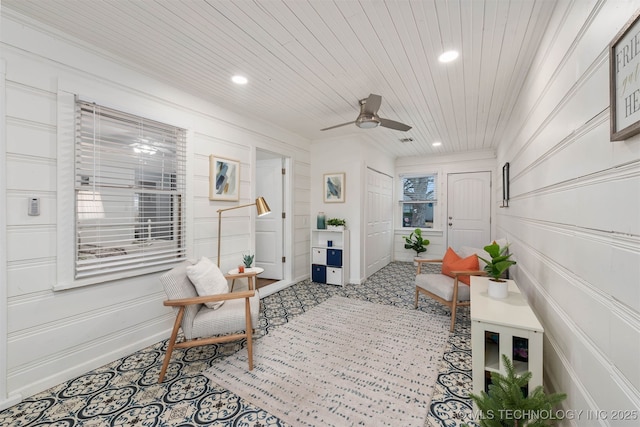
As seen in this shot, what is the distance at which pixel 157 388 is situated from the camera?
1.84 metres

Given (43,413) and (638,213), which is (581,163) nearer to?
(638,213)

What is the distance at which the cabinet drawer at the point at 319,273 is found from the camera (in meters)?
4.39

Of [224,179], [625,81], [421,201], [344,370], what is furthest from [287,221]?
[625,81]

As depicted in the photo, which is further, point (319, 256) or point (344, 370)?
point (319, 256)

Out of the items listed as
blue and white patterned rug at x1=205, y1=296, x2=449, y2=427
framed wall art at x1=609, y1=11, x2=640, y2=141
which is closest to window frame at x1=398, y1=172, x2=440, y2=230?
blue and white patterned rug at x1=205, y1=296, x2=449, y2=427

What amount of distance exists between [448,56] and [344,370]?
2725 millimetres

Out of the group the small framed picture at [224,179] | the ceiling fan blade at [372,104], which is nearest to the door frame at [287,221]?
the small framed picture at [224,179]

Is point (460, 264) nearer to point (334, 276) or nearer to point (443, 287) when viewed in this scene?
point (443, 287)

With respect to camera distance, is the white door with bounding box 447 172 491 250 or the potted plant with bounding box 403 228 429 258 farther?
the potted plant with bounding box 403 228 429 258

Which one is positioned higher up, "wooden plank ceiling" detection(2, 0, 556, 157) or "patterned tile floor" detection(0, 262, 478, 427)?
"wooden plank ceiling" detection(2, 0, 556, 157)

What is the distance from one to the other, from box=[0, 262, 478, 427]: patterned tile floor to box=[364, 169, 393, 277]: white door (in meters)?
2.51

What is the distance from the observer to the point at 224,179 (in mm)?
3186

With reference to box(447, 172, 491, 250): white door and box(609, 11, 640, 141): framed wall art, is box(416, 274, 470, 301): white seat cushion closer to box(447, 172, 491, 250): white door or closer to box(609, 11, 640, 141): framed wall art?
box(609, 11, 640, 141): framed wall art

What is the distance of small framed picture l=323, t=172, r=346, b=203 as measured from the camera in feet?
14.8
